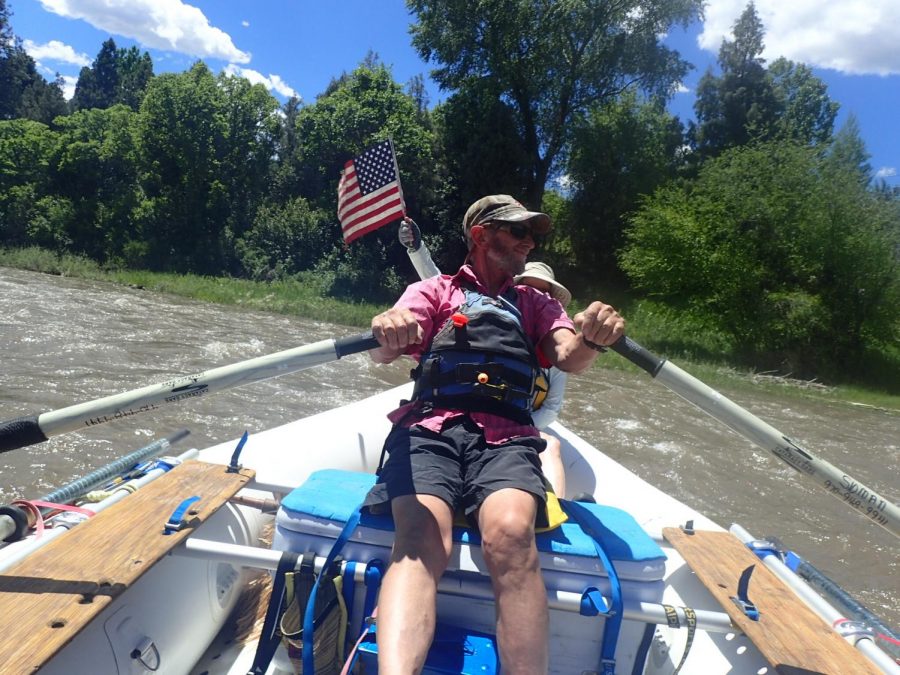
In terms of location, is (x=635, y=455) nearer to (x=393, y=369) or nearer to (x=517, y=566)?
(x=393, y=369)

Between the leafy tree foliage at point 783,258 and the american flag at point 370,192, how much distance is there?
490 inches

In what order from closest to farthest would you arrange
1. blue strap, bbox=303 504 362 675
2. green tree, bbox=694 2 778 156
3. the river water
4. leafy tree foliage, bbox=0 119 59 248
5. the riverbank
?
1. blue strap, bbox=303 504 362 675
2. the river water
3. the riverbank
4. green tree, bbox=694 2 778 156
5. leafy tree foliage, bbox=0 119 59 248

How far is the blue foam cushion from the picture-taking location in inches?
67.6

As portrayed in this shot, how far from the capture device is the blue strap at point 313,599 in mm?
1566

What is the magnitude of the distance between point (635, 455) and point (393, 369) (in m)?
3.43

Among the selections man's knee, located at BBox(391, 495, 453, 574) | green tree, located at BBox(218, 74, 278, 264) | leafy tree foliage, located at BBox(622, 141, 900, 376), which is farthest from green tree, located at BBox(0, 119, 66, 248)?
man's knee, located at BBox(391, 495, 453, 574)

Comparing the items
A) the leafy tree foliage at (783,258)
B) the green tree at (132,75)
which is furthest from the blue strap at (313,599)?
the green tree at (132,75)

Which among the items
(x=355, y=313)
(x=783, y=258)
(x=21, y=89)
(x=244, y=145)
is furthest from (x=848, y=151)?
(x=21, y=89)

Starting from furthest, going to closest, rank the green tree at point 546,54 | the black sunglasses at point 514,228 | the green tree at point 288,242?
1. the green tree at point 288,242
2. the green tree at point 546,54
3. the black sunglasses at point 514,228

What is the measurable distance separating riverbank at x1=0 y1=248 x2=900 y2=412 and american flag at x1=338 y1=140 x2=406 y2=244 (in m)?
6.63

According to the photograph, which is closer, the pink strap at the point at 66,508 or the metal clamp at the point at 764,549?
the pink strap at the point at 66,508

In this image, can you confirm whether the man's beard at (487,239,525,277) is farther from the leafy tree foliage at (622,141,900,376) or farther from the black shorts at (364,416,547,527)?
the leafy tree foliage at (622,141,900,376)

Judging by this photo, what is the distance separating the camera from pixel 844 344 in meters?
15.0

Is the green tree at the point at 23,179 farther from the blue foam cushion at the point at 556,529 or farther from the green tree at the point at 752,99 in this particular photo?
the blue foam cushion at the point at 556,529
